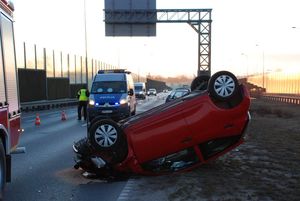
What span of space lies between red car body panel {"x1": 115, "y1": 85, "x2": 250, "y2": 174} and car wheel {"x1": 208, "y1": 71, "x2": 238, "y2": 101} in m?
0.15

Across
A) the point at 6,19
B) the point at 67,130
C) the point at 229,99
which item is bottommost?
the point at 67,130

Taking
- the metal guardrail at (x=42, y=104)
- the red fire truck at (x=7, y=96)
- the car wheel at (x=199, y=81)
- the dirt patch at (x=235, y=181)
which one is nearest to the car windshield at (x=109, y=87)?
the dirt patch at (x=235, y=181)

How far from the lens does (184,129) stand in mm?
8500

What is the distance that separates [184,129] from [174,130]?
0.17 metres

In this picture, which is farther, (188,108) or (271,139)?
(271,139)

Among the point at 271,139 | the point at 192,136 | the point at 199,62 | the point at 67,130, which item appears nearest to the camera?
the point at 192,136

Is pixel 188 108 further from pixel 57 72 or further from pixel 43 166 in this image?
pixel 57 72

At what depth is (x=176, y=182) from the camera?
836cm

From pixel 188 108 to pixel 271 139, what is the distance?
7708mm

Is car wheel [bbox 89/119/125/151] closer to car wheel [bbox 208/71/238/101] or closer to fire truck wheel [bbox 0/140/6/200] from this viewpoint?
car wheel [bbox 208/71/238/101]

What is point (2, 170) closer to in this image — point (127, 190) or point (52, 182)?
point (52, 182)

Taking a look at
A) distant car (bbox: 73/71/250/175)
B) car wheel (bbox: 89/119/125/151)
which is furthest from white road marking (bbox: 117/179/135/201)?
car wheel (bbox: 89/119/125/151)

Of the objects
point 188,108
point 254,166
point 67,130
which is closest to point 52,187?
point 188,108

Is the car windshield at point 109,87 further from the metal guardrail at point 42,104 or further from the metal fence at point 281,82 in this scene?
the metal fence at point 281,82
